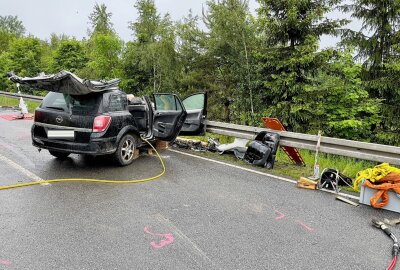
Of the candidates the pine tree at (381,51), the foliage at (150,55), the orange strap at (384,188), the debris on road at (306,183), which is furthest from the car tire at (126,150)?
the foliage at (150,55)

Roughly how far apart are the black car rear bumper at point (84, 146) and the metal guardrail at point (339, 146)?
3.38m

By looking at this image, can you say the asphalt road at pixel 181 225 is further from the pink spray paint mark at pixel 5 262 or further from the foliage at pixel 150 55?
the foliage at pixel 150 55

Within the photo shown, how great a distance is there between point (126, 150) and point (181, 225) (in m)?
3.05

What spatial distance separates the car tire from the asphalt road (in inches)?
14.5

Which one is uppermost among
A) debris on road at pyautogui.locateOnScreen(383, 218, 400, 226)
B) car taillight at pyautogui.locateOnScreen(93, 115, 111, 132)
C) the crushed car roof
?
the crushed car roof

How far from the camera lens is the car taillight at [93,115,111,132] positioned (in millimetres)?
5902

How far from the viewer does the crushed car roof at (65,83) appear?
18.0 feet

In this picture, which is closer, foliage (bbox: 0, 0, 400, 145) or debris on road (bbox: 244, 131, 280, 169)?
debris on road (bbox: 244, 131, 280, 169)

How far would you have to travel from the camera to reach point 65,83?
5605mm

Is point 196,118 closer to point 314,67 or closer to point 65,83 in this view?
point 65,83

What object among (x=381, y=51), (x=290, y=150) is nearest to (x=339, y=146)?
(x=290, y=150)

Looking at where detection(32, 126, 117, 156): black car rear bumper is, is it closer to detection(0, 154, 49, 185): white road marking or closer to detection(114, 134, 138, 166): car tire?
detection(114, 134, 138, 166): car tire

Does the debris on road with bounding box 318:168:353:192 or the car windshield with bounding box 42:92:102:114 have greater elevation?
the car windshield with bounding box 42:92:102:114

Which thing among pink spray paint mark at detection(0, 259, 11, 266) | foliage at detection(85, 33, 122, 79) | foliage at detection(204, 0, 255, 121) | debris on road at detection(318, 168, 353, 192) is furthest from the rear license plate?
foliage at detection(85, 33, 122, 79)
